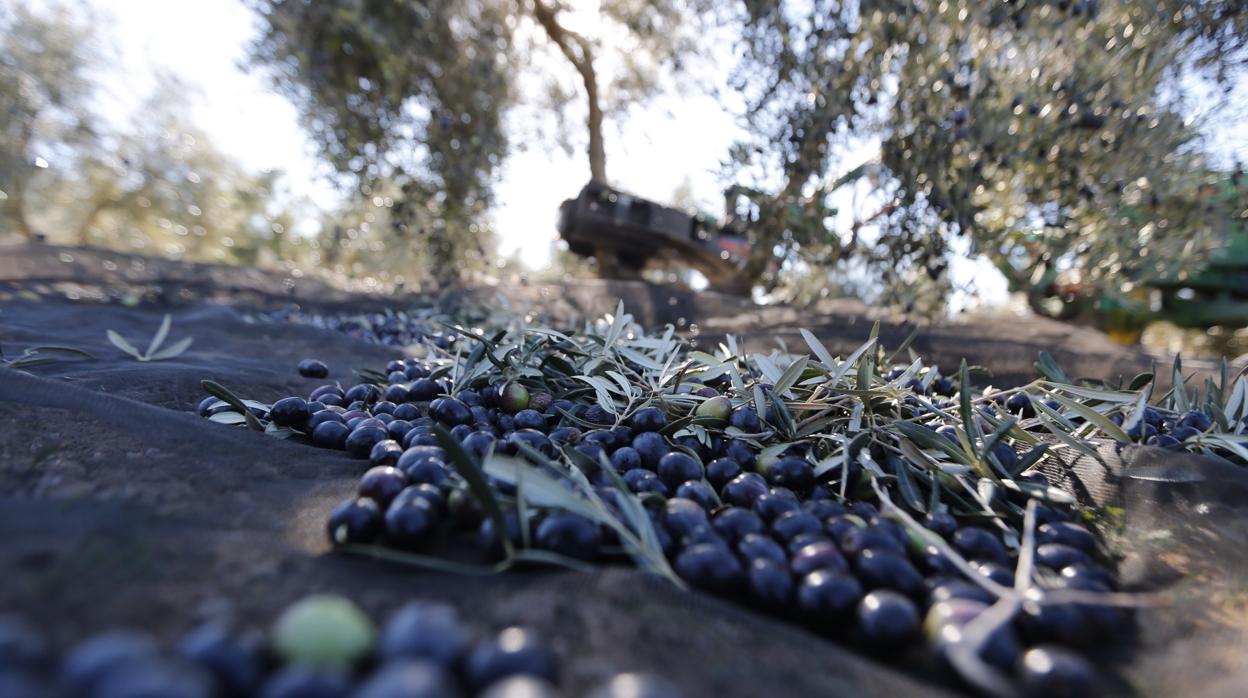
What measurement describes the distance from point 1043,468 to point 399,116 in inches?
236

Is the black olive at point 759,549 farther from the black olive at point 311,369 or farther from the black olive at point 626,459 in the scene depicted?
the black olive at point 311,369

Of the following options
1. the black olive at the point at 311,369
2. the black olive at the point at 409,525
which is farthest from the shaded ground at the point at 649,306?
the black olive at the point at 409,525

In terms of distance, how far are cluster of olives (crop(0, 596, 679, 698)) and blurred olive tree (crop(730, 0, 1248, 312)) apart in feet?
10.7

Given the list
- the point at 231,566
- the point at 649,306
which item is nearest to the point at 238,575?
the point at 231,566

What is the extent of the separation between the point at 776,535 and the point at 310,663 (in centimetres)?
73

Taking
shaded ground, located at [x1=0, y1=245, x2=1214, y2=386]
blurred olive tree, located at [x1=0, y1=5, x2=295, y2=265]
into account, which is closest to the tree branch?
shaded ground, located at [x1=0, y1=245, x2=1214, y2=386]

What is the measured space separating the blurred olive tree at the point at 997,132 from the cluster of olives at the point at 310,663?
3.27 metres

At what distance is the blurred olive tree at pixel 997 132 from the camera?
9.52ft

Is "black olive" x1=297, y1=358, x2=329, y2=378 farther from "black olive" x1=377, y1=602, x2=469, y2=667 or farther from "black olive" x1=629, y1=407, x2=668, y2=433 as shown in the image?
"black olive" x1=377, y1=602, x2=469, y2=667

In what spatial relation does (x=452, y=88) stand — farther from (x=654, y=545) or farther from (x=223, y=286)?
(x=654, y=545)

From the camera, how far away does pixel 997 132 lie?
2.87 meters

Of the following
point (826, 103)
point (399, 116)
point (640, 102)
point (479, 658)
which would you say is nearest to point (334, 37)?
point (399, 116)

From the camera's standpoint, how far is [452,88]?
17.5 feet

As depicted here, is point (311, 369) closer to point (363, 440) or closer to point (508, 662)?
point (363, 440)
